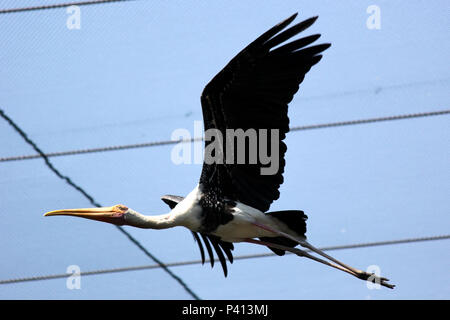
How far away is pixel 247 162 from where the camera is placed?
23.1ft

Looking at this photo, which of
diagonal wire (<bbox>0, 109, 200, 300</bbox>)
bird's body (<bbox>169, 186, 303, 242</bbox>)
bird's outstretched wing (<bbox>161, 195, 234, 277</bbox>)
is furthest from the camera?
diagonal wire (<bbox>0, 109, 200, 300</bbox>)

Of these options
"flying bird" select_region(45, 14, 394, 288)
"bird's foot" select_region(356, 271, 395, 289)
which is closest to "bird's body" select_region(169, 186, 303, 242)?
"flying bird" select_region(45, 14, 394, 288)

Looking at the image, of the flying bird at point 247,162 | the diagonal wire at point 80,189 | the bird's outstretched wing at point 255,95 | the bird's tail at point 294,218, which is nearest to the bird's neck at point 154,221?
the flying bird at point 247,162

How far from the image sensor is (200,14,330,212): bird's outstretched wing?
6.73m

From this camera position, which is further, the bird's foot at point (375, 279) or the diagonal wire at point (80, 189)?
the diagonal wire at point (80, 189)

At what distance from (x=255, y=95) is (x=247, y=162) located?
0.37 metres

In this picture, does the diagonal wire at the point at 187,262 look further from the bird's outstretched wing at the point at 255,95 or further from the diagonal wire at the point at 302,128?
the bird's outstretched wing at the point at 255,95

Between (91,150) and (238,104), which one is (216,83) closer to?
(238,104)

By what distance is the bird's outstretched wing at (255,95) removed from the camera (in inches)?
265

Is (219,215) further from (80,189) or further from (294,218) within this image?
(80,189)

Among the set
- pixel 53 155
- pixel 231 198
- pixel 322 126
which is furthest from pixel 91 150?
pixel 231 198

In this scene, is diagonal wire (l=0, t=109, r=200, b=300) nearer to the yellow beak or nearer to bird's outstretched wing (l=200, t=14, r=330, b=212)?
the yellow beak

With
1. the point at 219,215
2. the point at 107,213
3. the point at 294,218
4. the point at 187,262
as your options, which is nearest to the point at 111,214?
the point at 107,213

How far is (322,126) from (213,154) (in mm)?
2070
